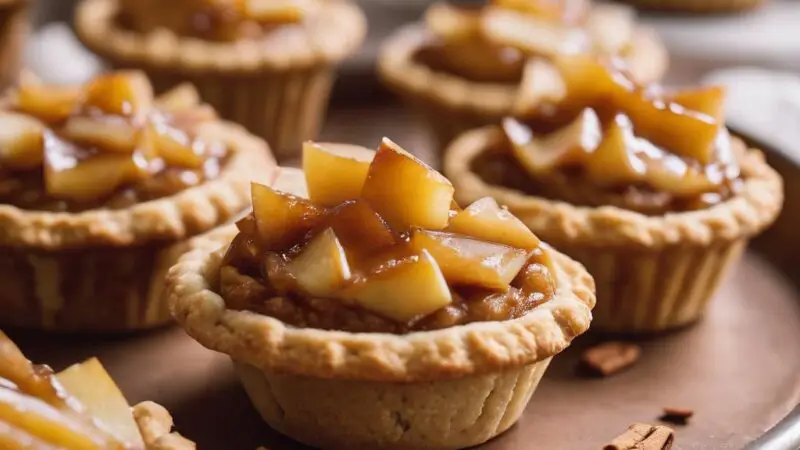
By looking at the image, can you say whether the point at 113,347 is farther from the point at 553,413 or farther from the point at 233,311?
the point at 553,413

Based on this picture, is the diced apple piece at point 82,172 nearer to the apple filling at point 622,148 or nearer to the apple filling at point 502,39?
the apple filling at point 622,148

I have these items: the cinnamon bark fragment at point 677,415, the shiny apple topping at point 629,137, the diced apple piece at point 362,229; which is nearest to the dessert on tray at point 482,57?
the shiny apple topping at point 629,137

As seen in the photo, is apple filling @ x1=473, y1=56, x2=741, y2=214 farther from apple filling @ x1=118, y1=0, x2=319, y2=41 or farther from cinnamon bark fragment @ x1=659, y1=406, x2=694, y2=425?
apple filling @ x1=118, y1=0, x2=319, y2=41

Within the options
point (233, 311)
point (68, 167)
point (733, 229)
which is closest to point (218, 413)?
point (233, 311)

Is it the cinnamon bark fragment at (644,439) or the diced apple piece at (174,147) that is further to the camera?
the diced apple piece at (174,147)

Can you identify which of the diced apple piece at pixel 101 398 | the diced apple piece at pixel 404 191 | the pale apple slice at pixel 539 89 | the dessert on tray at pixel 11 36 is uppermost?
the diced apple piece at pixel 404 191

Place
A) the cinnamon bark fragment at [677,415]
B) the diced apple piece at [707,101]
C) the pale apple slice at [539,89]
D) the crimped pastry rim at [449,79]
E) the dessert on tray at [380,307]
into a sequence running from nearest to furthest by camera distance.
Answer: the dessert on tray at [380,307], the cinnamon bark fragment at [677,415], the diced apple piece at [707,101], the pale apple slice at [539,89], the crimped pastry rim at [449,79]
